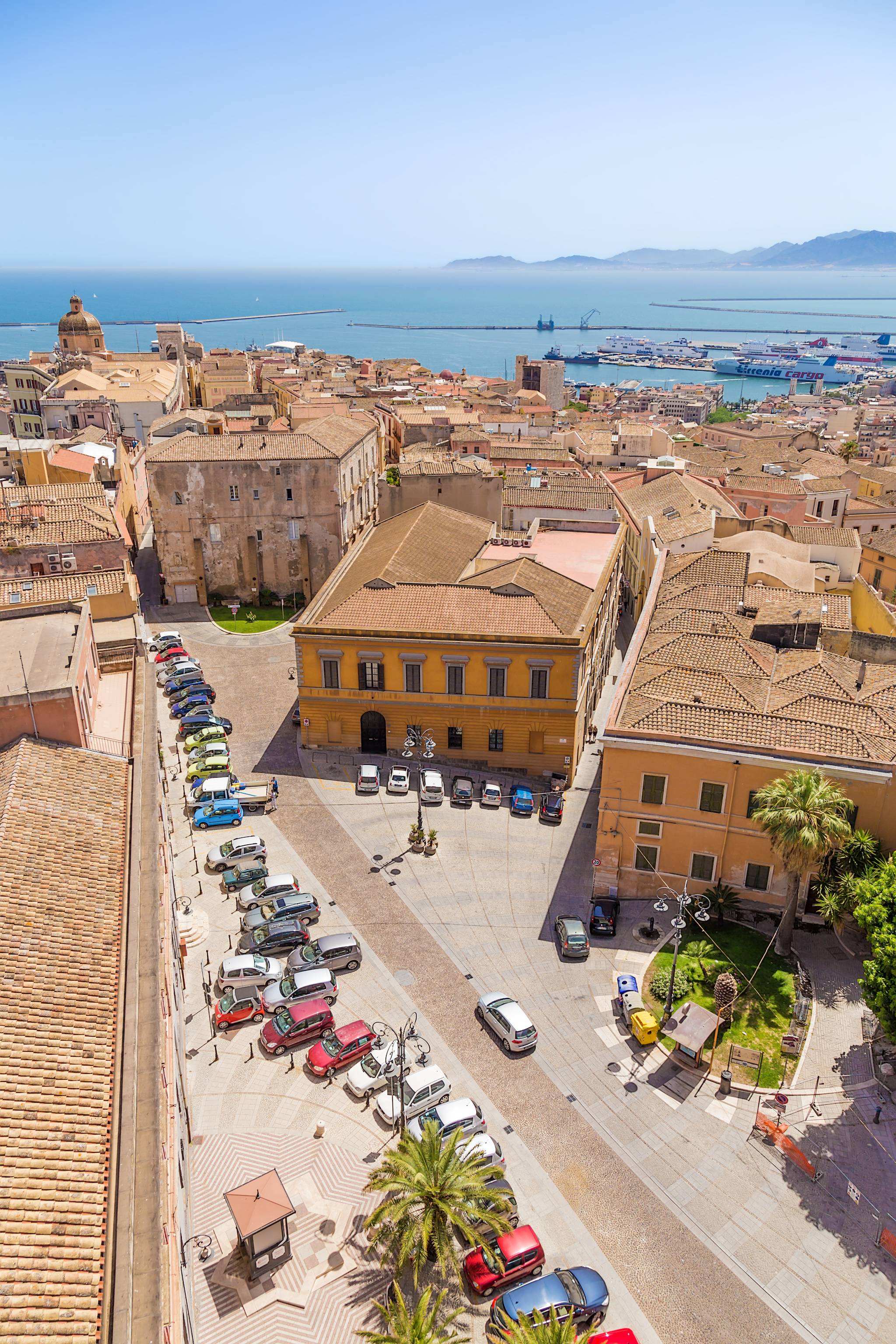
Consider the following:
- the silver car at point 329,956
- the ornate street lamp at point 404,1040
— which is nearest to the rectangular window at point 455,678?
the silver car at point 329,956

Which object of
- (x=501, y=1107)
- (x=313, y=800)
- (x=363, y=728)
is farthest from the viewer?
(x=363, y=728)

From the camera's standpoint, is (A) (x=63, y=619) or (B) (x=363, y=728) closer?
(A) (x=63, y=619)

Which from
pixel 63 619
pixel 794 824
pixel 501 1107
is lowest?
pixel 501 1107

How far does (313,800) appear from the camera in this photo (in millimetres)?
43438

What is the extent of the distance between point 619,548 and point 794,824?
35172 millimetres

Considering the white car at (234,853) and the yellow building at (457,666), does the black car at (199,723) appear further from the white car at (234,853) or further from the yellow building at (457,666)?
the white car at (234,853)

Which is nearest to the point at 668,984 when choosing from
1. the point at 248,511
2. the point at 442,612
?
the point at 442,612

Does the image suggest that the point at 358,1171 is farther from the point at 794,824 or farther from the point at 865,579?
the point at 865,579

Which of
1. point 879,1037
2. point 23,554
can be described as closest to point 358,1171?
point 879,1037

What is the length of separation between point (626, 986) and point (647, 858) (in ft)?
→ 19.8

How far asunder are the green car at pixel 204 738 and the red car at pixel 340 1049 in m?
22.0

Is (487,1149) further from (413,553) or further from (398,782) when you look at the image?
(413,553)

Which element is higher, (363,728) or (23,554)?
(23,554)

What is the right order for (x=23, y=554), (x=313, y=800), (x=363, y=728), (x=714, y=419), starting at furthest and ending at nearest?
1. (x=714, y=419)
2. (x=23, y=554)
3. (x=363, y=728)
4. (x=313, y=800)
